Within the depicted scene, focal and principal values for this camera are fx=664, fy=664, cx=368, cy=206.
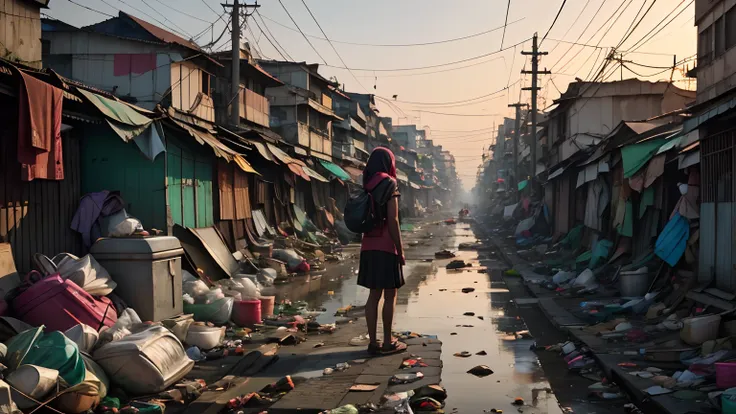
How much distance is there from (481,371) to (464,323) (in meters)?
3.81

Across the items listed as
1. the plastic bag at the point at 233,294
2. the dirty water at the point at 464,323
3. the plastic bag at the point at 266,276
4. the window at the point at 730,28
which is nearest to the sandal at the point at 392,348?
the dirty water at the point at 464,323

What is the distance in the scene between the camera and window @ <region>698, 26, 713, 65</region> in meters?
16.9

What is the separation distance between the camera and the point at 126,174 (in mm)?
13234

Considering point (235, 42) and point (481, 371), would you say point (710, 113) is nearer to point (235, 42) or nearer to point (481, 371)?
point (481, 371)

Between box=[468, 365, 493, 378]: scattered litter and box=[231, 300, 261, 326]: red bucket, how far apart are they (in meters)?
4.22

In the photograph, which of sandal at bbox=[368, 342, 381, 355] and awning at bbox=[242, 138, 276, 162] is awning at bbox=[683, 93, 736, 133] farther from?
awning at bbox=[242, 138, 276, 162]

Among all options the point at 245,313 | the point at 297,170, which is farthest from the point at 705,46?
the point at 297,170

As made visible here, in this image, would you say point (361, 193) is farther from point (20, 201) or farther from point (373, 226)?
point (20, 201)

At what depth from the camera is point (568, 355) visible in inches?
365

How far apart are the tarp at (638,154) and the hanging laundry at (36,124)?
37.0 ft

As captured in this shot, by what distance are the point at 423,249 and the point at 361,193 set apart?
23.5 m

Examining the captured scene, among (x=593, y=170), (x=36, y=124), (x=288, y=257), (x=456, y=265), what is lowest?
(x=456, y=265)

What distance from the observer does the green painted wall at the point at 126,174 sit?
12336mm

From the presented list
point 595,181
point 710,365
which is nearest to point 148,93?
point 595,181
